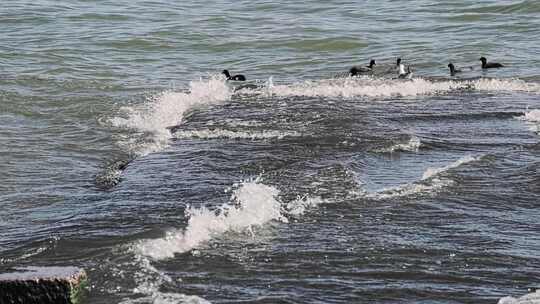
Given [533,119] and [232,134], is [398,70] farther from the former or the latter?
[232,134]

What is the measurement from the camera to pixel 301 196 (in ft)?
30.8

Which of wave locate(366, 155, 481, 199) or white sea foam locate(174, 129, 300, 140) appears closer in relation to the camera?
wave locate(366, 155, 481, 199)

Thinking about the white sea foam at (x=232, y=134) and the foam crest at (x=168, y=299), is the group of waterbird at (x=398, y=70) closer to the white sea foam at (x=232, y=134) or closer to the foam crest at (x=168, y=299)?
the white sea foam at (x=232, y=134)

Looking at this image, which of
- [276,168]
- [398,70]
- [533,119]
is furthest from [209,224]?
[398,70]

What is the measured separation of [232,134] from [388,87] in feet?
13.4

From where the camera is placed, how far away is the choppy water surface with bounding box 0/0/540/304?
7.48 m

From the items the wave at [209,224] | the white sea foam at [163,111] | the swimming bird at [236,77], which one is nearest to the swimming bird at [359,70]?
the swimming bird at [236,77]

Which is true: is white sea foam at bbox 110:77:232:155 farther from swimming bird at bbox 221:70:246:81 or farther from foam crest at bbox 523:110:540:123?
foam crest at bbox 523:110:540:123

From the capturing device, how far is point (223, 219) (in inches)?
343

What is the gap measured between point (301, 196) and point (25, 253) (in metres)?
2.57

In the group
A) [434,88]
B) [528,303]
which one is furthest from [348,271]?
[434,88]

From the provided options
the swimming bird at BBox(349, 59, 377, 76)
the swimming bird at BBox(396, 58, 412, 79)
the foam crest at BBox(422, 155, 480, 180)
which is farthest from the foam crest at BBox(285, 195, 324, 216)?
the swimming bird at BBox(349, 59, 377, 76)

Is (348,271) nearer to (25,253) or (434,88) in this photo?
(25,253)

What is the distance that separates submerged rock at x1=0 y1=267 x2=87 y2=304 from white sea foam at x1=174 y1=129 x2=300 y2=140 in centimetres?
556
